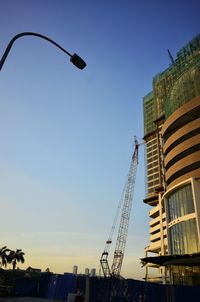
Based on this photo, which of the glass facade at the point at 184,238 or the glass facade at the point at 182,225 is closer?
the glass facade at the point at 184,238

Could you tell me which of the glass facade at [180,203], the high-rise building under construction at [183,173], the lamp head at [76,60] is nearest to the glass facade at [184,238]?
the high-rise building under construction at [183,173]

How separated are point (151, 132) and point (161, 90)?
22.6 meters

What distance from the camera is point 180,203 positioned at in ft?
184

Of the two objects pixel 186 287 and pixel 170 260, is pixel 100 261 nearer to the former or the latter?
pixel 170 260

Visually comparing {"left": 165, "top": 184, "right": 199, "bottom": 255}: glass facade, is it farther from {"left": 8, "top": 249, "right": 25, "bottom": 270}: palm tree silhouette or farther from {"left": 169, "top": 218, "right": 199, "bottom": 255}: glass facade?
{"left": 8, "top": 249, "right": 25, "bottom": 270}: palm tree silhouette

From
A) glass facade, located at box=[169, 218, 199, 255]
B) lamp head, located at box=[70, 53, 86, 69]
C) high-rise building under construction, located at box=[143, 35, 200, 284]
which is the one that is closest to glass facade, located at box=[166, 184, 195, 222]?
high-rise building under construction, located at box=[143, 35, 200, 284]

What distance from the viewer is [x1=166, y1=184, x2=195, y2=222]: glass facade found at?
2102 inches

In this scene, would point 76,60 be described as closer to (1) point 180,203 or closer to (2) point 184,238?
(2) point 184,238

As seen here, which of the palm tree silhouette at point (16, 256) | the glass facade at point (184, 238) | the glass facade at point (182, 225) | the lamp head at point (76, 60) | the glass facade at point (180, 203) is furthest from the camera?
the palm tree silhouette at point (16, 256)

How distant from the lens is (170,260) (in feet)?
167

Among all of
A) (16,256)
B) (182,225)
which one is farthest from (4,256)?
(182,225)

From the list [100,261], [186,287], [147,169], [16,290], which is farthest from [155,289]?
[147,169]

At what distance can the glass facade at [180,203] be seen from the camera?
53381mm

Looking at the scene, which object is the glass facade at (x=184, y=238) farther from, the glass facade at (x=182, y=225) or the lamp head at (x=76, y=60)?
the lamp head at (x=76, y=60)
